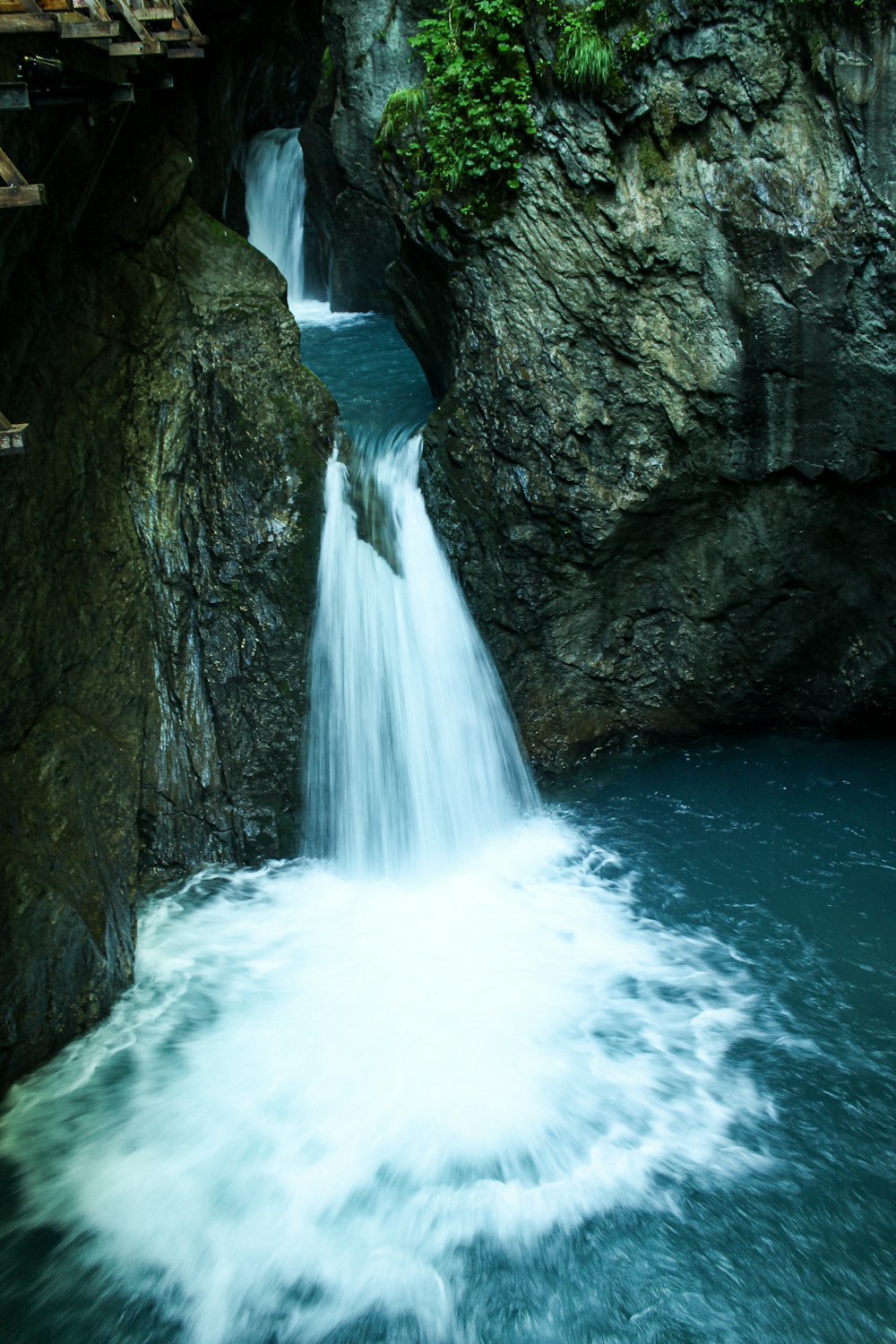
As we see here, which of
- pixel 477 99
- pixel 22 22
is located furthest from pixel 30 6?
pixel 477 99

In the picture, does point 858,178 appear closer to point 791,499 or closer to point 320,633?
point 791,499

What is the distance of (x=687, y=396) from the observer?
804cm

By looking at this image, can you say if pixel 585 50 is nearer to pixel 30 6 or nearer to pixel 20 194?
pixel 30 6

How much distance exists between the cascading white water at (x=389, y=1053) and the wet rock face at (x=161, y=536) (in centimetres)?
38

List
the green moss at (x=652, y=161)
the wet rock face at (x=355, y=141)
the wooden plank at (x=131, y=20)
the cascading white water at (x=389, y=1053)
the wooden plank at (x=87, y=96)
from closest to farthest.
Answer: the cascading white water at (x=389, y=1053), the wooden plank at (x=131, y=20), the wooden plank at (x=87, y=96), the green moss at (x=652, y=161), the wet rock face at (x=355, y=141)

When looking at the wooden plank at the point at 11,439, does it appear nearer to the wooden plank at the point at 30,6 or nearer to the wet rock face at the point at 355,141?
the wooden plank at the point at 30,6

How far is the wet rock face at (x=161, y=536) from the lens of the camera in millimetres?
6625

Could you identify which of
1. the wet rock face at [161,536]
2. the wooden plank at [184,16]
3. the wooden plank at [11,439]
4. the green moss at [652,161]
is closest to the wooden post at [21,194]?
the wooden plank at [11,439]

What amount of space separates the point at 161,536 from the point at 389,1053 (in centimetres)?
410

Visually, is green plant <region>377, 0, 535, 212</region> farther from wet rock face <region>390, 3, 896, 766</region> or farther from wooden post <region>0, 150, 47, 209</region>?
wooden post <region>0, 150, 47, 209</region>

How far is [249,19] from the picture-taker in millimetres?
11633

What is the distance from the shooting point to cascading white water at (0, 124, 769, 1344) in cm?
489

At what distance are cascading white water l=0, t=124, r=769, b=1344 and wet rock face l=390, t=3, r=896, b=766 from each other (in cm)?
87

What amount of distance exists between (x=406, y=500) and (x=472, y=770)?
2341mm
